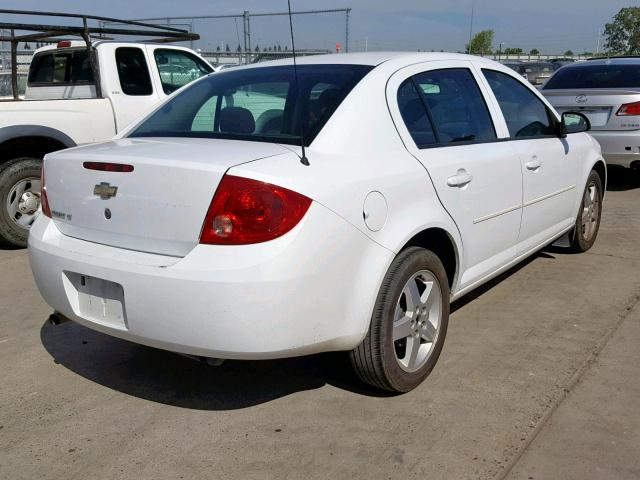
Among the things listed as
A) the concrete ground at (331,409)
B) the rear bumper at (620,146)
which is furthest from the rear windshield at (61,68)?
the rear bumper at (620,146)

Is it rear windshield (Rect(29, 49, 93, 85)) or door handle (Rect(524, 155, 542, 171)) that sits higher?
rear windshield (Rect(29, 49, 93, 85))

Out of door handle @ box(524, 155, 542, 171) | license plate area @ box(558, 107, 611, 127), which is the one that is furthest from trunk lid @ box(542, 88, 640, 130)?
door handle @ box(524, 155, 542, 171)

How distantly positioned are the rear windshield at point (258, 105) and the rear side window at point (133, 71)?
11.1 feet

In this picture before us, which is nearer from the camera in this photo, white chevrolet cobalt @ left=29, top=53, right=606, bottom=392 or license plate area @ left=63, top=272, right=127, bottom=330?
white chevrolet cobalt @ left=29, top=53, right=606, bottom=392

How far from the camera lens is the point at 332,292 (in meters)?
2.68

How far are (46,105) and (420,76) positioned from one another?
3942 millimetres

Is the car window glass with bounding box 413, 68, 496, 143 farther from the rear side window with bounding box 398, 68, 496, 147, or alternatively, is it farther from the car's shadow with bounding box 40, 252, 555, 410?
the car's shadow with bounding box 40, 252, 555, 410

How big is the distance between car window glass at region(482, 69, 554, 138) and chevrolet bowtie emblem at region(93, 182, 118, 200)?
2.46m

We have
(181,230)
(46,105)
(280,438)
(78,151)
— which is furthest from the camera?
(46,105)

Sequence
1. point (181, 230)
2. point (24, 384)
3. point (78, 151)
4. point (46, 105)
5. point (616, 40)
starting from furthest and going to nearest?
point (616, 40), point (46, 105), point (24, 384), point (78, 151), point (181, 230)

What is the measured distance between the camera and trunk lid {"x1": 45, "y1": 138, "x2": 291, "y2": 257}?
2619 mm

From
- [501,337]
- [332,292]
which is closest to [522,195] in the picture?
[501,337]

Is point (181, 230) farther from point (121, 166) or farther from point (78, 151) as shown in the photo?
point (78, 151)

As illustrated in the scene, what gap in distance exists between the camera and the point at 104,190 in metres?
2.87
